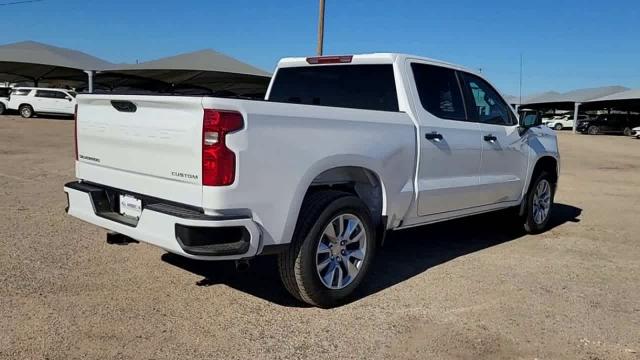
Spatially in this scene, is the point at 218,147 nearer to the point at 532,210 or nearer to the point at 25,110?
the point at 532,210

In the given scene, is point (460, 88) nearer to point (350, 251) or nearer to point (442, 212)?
point (442, 212)

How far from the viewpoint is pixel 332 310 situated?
427 centimetres

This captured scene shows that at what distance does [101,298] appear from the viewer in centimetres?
424

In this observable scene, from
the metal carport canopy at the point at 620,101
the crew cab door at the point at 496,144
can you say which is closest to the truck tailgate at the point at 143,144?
the crew cab door at the point at 496,144

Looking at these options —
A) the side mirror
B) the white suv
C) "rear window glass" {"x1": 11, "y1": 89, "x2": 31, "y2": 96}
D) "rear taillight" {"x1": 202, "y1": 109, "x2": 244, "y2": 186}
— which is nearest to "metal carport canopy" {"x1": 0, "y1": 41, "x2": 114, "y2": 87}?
the white suv

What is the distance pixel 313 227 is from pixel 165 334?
3.95 feet

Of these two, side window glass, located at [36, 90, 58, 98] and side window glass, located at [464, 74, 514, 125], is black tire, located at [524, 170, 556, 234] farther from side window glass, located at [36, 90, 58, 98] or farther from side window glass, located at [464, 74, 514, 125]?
side window glass, located at [36, 90, 58, 98]

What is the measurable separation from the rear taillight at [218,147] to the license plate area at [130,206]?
2.53ft

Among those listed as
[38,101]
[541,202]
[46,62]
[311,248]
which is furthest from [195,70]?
[311,248]

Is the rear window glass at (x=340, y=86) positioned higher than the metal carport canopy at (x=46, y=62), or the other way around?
the metal carport canopy at (x=46, y=62)

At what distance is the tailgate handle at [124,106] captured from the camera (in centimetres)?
394

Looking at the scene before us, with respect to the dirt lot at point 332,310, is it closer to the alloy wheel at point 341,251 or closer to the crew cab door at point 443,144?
the alloy wheel at point 341,251

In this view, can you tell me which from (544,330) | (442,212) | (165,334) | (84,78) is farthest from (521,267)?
(84,78)

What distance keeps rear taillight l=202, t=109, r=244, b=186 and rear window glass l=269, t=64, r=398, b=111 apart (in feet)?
6.43
